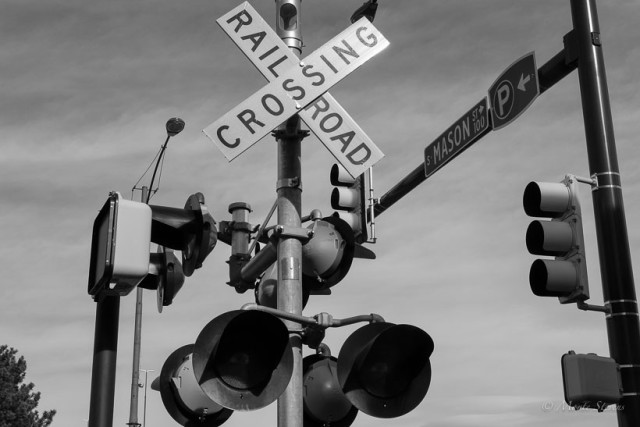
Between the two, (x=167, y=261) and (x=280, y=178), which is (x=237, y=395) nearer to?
(x=167, y=261)

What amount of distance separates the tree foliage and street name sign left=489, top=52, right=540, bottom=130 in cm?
3408

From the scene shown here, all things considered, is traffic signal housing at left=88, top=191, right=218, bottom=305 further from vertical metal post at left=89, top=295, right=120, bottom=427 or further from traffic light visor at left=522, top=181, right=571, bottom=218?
traffic light visor at left=522, top=181, right=571, bottom=218

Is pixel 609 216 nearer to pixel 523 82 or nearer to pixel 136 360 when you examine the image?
pixel 523 82

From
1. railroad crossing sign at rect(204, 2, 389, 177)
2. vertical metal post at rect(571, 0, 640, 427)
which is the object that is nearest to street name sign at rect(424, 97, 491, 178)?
vertical metal post at rect(571, 0, 640, 427)

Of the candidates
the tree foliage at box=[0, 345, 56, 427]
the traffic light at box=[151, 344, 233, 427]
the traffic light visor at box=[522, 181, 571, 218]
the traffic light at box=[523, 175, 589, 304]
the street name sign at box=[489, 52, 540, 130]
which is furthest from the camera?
the tree foliage at box=[0, 345, 56, 427]

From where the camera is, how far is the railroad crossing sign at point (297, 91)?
4.46 meters

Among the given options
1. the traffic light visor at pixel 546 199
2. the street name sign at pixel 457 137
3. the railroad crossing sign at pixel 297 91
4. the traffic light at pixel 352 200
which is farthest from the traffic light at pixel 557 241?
the traffic light at pixel 352 200

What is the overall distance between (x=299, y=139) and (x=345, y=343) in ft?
4.24

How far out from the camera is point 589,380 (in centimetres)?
562

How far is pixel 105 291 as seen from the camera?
308 centimetres

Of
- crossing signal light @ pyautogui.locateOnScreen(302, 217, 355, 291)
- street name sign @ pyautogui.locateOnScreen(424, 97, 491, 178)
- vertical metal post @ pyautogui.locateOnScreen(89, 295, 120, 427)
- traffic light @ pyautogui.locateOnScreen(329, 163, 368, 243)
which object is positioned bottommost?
vertical metal post @ pyautogui.locateOnScreen(89, 295, 120, 427)

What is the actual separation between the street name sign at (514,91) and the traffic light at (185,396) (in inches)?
147

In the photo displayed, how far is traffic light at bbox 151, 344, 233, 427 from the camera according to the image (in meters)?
5.23

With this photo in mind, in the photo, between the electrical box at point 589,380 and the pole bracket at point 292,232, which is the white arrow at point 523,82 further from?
the pole bracket at point 292,232
